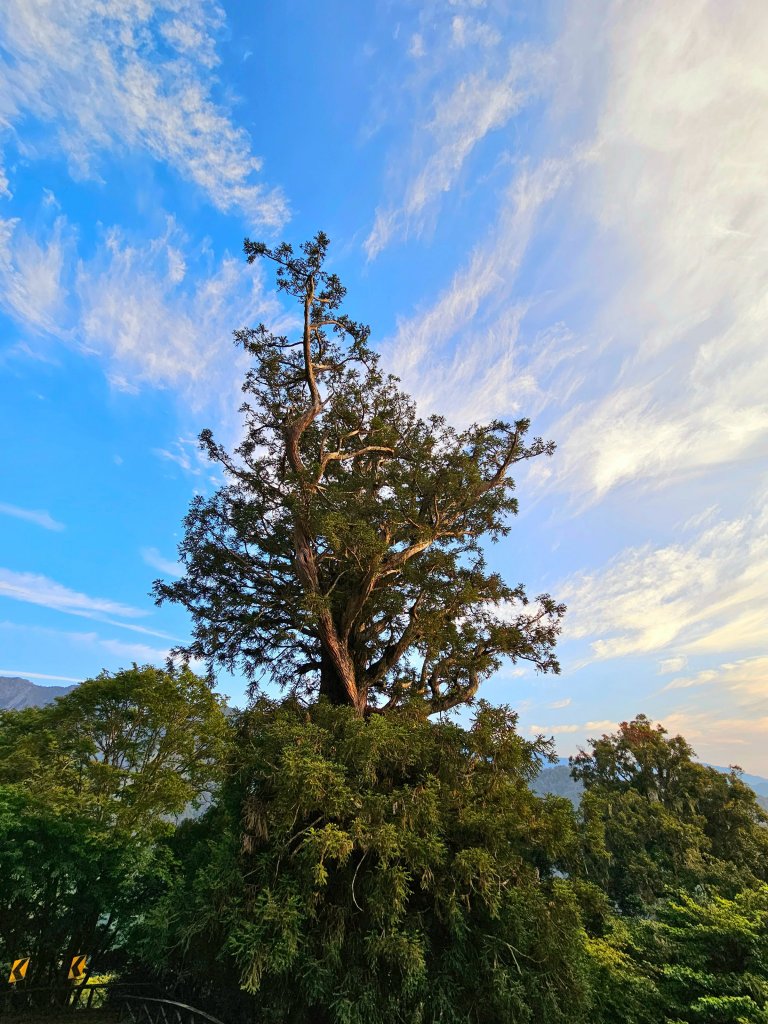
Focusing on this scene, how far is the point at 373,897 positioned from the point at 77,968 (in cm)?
1065

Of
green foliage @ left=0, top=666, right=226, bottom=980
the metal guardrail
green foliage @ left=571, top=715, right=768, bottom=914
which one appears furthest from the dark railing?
green foliage @ left=571, top=715, right=768, bottom=914

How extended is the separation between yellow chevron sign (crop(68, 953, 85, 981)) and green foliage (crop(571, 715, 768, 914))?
40.8ft

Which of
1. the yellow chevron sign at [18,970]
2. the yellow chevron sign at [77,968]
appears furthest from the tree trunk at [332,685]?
the yellow chevron sign at [18,970]

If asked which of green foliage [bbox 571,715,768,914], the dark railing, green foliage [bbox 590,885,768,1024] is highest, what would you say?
green foliage [bbox 571,715,768,914]

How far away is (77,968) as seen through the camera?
36.4 ft

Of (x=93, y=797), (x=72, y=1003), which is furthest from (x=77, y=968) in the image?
(x=93, y=797)

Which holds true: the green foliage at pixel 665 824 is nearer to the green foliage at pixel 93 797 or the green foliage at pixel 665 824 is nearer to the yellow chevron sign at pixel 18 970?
the green foliage at pixel 93 797

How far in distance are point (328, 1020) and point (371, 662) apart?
5611mm

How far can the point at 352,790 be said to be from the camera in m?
6.25

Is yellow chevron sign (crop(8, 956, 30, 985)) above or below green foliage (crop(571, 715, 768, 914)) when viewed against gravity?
below

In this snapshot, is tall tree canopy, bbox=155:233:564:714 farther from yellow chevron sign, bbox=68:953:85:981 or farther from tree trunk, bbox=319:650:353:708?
yellow chevron sign, bbox=68:953:85:981

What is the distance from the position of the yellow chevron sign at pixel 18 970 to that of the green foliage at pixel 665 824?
13417 millimetres

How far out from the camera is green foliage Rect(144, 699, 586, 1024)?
17.7ft

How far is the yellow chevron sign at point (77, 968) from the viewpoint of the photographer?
11.1m
